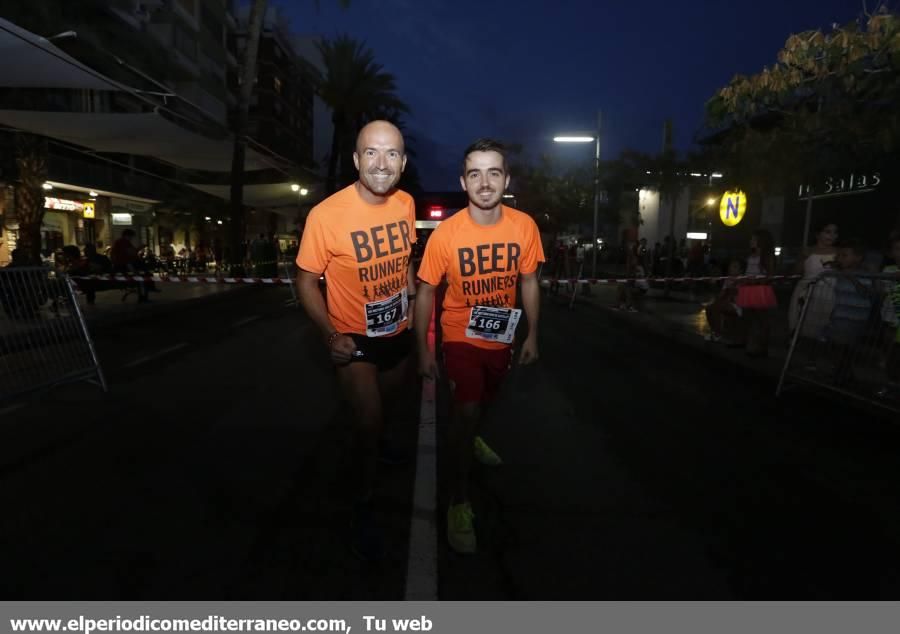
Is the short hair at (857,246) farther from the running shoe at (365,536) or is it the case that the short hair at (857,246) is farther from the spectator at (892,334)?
the running shoe at (365,536)

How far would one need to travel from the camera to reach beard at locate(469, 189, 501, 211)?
3031mm

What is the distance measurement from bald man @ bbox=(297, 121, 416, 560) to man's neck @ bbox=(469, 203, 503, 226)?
0.33 m

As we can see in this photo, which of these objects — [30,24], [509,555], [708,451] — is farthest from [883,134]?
[30,24]

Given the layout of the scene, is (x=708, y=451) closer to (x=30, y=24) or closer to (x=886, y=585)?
(x=886, y=585)

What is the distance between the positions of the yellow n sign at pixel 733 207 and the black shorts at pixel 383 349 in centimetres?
1168

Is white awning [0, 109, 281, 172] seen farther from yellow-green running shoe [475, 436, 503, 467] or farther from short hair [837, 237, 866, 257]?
short hair [837, 237, 866, 257]

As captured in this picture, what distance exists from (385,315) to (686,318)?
36.8ft

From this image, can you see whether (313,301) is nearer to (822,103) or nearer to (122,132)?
(822,103)

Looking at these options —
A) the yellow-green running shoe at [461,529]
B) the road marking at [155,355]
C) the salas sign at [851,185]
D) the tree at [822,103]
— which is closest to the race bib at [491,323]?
the yellow-green running shoe at [461,529]

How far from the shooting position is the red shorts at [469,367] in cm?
314

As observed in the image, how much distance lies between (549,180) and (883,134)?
141ft

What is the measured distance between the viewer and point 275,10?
65.0 m

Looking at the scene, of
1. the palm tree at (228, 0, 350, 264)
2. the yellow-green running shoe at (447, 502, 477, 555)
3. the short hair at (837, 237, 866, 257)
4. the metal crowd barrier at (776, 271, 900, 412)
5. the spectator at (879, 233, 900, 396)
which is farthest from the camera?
the palm tree at (228, 0, 350, 264)

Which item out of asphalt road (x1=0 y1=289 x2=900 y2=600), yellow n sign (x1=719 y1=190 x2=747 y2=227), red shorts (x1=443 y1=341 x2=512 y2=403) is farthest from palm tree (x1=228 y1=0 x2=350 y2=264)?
red shorts (x1=443 y1=341 x2=512 y2=403)
